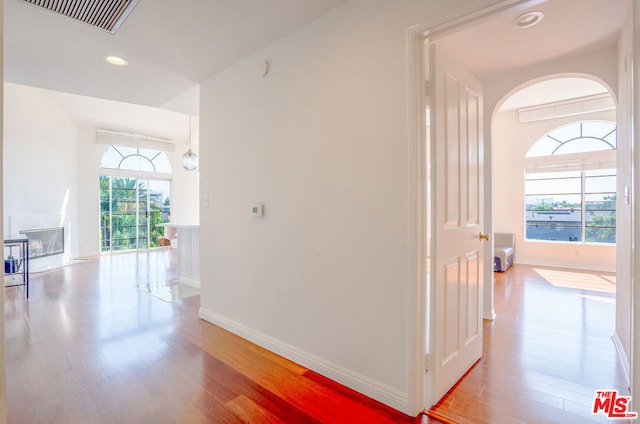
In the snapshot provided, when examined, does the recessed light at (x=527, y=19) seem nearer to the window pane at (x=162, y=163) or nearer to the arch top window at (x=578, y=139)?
the arch top window at (x=578, y=139)

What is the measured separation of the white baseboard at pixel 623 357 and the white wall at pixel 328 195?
1642 millimetres

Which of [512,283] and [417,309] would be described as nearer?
[417,309]

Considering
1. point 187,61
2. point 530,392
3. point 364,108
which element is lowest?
point 530,392

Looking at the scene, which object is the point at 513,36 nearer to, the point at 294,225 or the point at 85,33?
the point at 294,225

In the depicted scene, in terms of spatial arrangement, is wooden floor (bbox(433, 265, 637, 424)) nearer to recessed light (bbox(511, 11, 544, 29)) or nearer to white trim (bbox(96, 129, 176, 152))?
recessed light (bbox(511, 11, 544, 29))

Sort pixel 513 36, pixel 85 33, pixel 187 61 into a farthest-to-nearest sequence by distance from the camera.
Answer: pixel 187 61
pixel 513 36
pixel 85 33

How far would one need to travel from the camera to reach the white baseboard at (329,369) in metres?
1.82

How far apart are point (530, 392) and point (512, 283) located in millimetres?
3256

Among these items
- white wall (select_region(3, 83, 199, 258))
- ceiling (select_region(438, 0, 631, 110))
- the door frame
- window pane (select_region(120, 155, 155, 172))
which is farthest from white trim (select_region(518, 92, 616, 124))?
window pane (select_region(120, 155, 155, 172))

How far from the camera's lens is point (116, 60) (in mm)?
2795

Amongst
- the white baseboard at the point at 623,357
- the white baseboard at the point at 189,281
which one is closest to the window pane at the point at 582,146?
the white baseboard at the point at 623,357

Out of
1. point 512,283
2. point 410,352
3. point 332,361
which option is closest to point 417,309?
point 410,352

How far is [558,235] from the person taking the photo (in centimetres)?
616

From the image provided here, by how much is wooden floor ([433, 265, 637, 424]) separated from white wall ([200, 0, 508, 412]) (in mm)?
546
